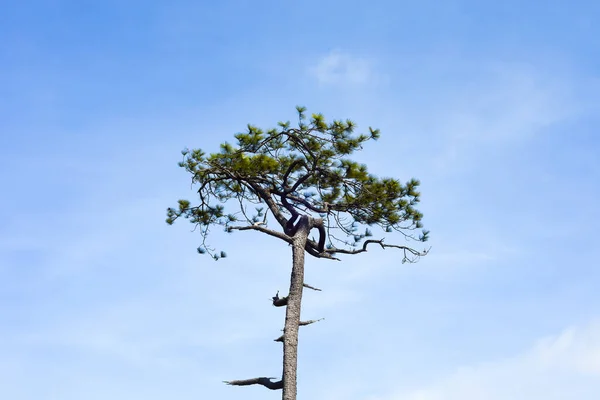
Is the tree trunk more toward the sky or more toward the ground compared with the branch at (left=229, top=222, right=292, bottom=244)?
more toward the ground

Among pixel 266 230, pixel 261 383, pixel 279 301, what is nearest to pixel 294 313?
pixel 279 301

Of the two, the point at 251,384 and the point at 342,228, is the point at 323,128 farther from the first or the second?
the point at 251,384

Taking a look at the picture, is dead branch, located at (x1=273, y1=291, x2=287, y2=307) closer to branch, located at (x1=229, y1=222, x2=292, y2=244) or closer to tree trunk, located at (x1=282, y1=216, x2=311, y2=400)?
tree trunk, located at (x1=282, y1=216, x2=311, y2=400)

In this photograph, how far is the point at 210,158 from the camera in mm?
11242

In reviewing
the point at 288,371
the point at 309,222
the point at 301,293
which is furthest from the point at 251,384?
the point at 309,222

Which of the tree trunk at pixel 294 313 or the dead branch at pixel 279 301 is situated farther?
the dead branch at pixel 279 301

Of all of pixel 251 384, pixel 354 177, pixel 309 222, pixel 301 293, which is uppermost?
pixel 354 177

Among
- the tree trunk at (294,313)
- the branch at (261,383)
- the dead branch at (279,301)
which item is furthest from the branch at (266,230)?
the branch at (261,383)

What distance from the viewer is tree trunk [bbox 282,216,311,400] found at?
32.6 feet

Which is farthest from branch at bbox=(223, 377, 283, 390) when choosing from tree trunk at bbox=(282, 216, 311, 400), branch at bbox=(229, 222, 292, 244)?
branch at bbox=(229, 222, 292, 244)

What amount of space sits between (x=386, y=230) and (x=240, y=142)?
2771 mm

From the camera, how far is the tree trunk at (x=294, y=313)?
9.94 metres

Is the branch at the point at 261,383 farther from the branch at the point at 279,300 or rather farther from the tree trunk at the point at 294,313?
the branch at the point at 279,300

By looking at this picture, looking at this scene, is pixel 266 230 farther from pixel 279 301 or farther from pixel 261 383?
pixel 261 383
